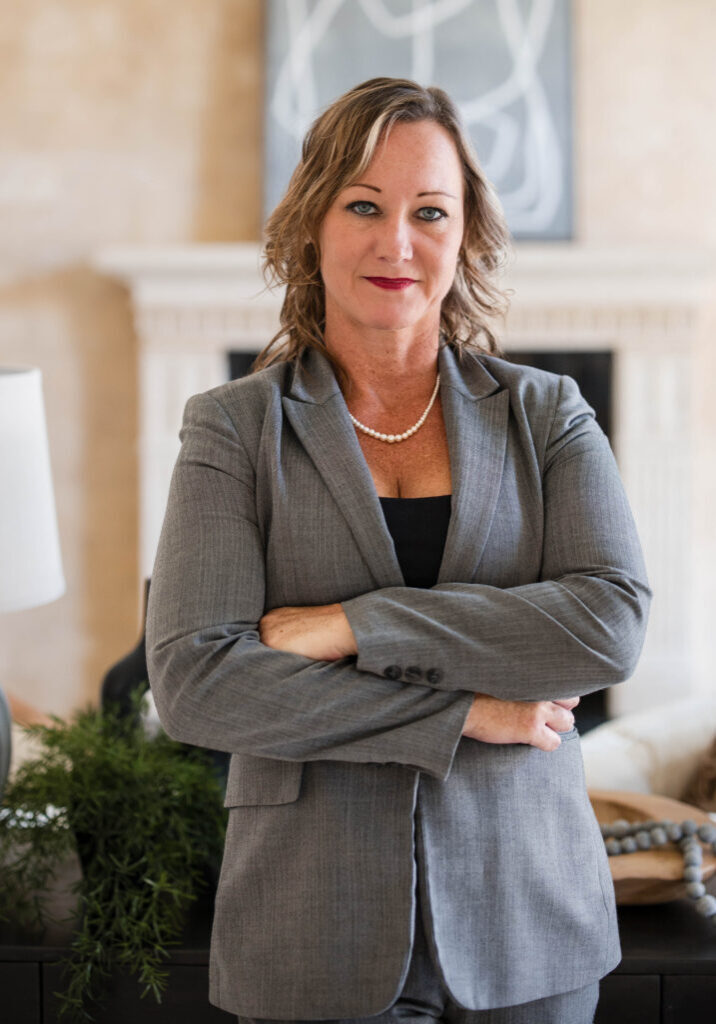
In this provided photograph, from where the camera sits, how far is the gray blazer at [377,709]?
1.19m

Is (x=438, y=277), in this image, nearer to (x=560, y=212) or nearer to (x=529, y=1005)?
(x=529, y=1005)

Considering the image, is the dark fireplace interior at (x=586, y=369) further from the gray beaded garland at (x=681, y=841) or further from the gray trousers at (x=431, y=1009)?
the gray trousers at (x=431, y=1009)

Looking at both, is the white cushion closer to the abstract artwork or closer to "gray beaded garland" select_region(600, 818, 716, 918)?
"gray beaded garland" select_region(600, 818, 716, 918)

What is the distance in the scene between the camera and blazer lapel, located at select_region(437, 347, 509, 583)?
49.7 inches

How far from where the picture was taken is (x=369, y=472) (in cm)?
128

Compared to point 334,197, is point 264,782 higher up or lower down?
lower down

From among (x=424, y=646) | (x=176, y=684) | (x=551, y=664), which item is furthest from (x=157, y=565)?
(x=551, y=664)

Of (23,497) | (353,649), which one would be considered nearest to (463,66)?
(23,497)

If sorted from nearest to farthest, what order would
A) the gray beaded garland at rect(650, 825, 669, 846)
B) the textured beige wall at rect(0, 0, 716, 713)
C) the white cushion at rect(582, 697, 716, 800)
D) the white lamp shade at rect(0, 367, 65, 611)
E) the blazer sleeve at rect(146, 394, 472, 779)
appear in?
1. the blazer sleeve at rect(146, 394, 472, 779)
2. the gray beaded garland at rect(650, 825, 669, 846)
3. the white lamp shade at rect(0, 367, 65, 611)
4. the white cushion at rect(582, 697, 716, 800)
5. the textured beige wall at rect(0, 0, 716, 713)

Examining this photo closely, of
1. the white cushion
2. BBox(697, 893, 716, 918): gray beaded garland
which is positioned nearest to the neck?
BBox(697, 893, 716, 918): gray beaded garland

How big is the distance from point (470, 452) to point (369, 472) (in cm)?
12

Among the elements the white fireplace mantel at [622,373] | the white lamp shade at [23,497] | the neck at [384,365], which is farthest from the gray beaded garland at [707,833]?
the white fireplace mantel at [622,373]

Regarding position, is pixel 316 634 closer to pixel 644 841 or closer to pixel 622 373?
pixel 644 841

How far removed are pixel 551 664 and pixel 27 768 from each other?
96 cm
